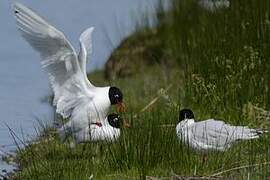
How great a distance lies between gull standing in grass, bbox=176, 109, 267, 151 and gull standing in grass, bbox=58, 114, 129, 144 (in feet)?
2.01

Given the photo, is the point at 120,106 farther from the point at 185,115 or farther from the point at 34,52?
the point at 34,52

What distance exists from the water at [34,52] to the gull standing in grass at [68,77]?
1.53 feet

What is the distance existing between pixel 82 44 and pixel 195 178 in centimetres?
281

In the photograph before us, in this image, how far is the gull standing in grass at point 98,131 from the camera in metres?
9.90

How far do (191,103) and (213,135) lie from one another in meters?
2.37

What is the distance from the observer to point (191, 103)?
38.8ft

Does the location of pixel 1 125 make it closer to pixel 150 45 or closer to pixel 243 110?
pixel 243 110

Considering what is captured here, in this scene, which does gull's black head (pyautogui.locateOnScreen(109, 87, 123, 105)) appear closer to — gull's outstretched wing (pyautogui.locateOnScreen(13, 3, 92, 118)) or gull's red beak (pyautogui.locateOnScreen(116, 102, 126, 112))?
gull's red beak (pyautogui.locateOnScreen(116, 102, 126, 112))

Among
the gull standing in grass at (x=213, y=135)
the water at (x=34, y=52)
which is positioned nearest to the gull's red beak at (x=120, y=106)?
the water at (x=34, y=52)

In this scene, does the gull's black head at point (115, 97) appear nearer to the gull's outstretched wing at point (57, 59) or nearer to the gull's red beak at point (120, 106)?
the gull's red beak at point (120, 106)

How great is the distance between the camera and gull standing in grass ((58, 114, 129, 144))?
9.90 metres

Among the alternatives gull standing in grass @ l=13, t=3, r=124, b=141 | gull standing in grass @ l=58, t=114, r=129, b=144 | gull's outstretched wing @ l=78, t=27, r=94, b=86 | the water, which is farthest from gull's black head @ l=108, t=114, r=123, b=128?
the water

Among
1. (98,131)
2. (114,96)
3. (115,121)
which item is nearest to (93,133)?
(98,131)

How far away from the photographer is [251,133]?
949 centimetres
